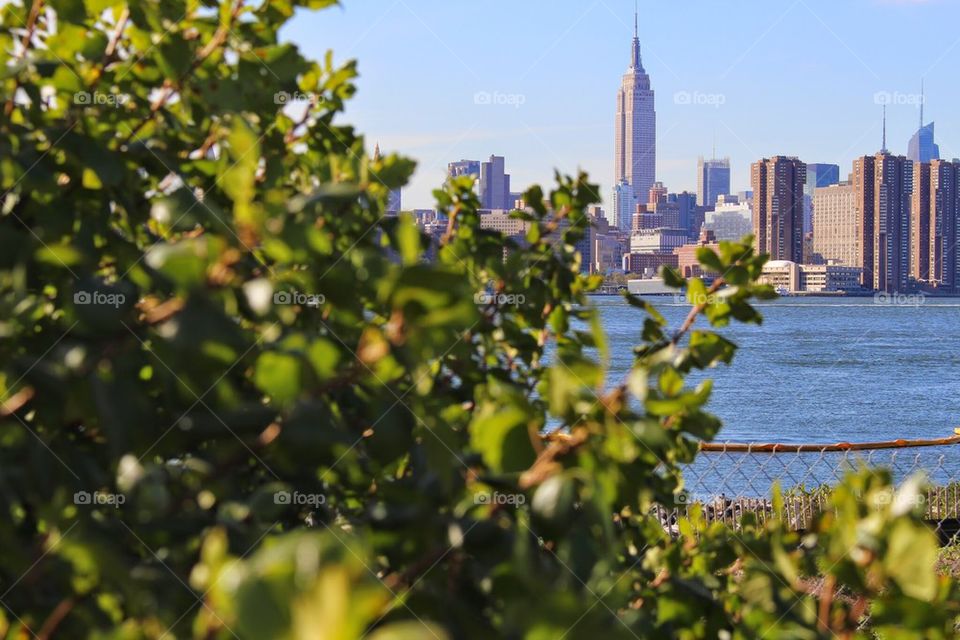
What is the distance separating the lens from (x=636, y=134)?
541 feet

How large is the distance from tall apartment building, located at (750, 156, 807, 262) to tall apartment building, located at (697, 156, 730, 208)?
183ft

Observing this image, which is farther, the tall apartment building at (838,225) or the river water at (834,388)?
the tall apartment building at (838,225)

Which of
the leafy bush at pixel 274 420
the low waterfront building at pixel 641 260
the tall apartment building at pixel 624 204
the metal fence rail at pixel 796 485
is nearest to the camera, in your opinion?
the leafy bush at pixel 274 420

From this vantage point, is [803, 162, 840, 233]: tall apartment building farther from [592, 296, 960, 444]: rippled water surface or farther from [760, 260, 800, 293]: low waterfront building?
[592, 296, 960, 444]: rippled water surface

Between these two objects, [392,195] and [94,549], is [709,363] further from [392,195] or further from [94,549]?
[94,549]

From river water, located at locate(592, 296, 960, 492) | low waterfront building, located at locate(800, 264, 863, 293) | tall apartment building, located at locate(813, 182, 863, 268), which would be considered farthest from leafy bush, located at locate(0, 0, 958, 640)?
low waterfront building, located at locate(800, 264, 863, 293)

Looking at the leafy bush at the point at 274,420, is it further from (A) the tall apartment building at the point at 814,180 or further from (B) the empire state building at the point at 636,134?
(B) the empire state building at the point at 636,134

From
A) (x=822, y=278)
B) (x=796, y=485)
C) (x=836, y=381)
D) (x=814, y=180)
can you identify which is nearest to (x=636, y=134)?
(x=814, y=180)

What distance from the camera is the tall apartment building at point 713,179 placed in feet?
530

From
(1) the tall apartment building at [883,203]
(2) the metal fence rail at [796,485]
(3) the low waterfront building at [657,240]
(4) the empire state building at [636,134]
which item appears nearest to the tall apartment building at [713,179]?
(4) the empire state building at [636,134]

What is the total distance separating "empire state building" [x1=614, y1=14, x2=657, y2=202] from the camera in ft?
534

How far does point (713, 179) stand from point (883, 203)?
6499 cm

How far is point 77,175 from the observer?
1.65 m

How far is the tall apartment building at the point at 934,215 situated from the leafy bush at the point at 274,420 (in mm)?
104814
